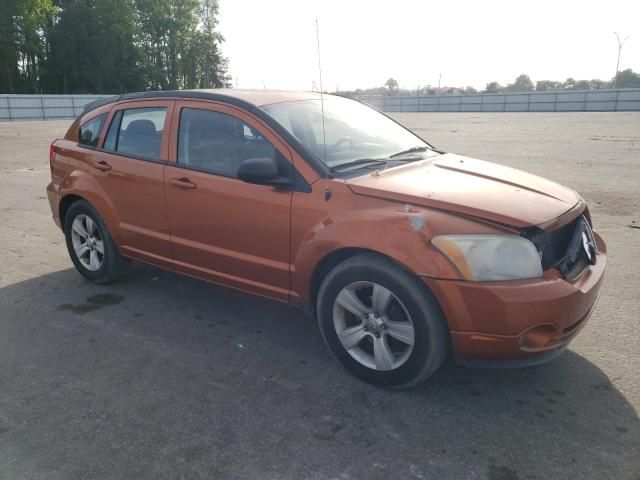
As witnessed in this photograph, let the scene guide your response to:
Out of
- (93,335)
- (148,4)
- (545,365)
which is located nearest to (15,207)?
(93,335)

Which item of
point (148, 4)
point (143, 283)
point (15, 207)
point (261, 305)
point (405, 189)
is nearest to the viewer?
point (405, 189)

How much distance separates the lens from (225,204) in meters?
3.69

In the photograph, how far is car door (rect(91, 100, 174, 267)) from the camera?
4160 millimetres

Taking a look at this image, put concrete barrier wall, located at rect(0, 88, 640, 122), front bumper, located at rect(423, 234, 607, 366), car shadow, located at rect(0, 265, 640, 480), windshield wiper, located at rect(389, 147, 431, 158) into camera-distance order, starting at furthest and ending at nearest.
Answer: concrete barrier wall, located at rect(0, 88, 640, 122) → windshield wiper, located at rect(389, 147, 431, 158) → front bumper, located at rect(423, 234, 607, 366) → car shadow, located at rect(0, 265, 640, 480)

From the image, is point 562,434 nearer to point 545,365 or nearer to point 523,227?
point 545,365

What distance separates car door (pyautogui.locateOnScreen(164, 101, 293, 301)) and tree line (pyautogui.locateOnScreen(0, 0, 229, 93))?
55.9m

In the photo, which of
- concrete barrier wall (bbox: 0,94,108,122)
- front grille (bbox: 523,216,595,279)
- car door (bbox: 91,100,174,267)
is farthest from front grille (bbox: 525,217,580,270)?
concrete barrier wall (bbox: 0,94,108,122)

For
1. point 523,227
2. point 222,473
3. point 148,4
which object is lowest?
point 222,473

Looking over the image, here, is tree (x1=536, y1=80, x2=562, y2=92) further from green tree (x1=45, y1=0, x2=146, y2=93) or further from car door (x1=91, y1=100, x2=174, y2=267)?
car door (x1=91, y1=100, x2=174, y2=267)

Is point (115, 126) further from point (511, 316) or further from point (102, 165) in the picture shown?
point (511, 316)

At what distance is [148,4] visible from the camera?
63.4 metres

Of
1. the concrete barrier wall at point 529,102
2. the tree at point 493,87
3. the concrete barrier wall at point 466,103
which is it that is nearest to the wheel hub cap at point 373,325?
the concrete barrier wall at point 466,103

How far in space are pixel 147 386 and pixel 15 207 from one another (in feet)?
21.2

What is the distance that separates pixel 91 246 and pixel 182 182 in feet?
5.00
